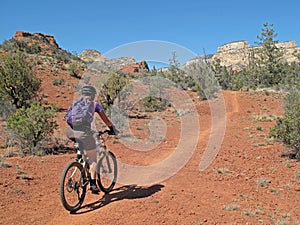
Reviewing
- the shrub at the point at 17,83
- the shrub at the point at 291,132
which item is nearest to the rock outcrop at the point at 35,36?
the shrub at the point at 17,83

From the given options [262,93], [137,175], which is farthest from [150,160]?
[262,93]

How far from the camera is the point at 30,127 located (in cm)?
895

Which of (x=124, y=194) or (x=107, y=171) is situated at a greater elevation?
(x=107, y=171)

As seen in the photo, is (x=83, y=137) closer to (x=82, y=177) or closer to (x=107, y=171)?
(x=82, y=177)

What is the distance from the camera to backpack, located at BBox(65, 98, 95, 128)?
4602 mm

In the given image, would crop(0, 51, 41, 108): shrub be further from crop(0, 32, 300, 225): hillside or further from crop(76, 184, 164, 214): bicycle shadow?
crop(76, 184, 164, 214): bicycle shadow

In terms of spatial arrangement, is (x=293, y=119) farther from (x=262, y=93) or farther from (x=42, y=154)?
(x=262, y=93)

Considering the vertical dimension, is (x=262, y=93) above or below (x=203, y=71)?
below

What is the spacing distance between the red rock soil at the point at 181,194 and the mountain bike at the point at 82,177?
177 mm

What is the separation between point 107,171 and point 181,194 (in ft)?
4.68

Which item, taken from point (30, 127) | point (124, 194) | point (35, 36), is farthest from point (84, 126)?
point (35, 36)

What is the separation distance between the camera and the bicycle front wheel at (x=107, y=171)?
5258mm

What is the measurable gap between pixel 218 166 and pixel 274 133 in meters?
2.39

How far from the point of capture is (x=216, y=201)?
513 centimetres
